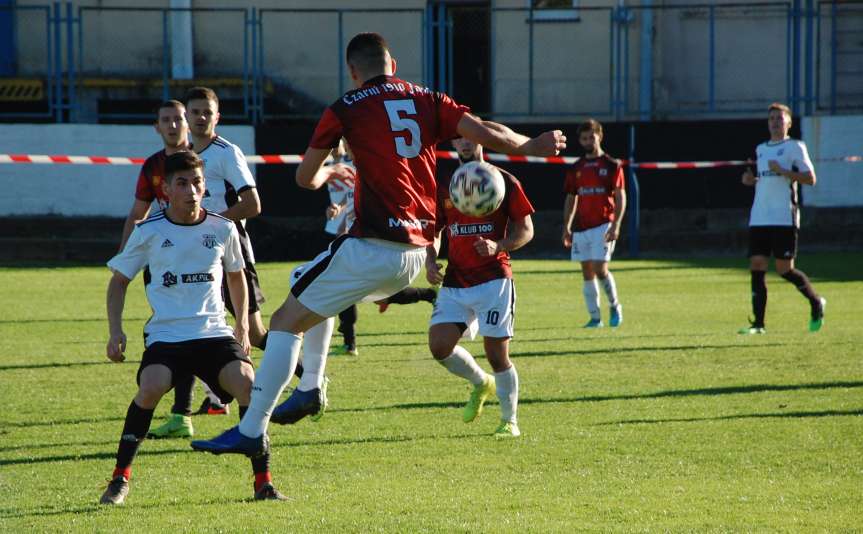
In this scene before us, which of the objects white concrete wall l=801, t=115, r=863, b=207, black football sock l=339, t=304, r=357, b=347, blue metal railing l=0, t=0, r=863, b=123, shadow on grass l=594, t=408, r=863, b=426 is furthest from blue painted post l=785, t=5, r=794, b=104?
shadow on grass l=594, t=408, r=863, b=426

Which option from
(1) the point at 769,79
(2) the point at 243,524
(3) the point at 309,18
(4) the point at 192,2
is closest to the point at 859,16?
(1) the point at 769,79

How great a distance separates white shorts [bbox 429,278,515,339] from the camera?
7758 millimetres

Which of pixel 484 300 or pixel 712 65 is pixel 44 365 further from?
pixel 712 65

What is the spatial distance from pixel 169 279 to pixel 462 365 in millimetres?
2361

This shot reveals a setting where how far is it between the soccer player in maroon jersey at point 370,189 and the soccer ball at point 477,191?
97cm

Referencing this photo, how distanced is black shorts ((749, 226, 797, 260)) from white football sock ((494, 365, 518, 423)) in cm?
609

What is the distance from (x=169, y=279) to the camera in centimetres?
621

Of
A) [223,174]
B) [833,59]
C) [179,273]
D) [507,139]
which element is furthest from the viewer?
[833,59]

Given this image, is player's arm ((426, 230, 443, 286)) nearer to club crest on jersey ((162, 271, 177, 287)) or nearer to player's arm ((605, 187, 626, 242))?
club crest on jersey ((162, 271, 177, 287))

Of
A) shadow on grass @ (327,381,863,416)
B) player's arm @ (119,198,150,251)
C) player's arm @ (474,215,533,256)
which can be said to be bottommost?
shadow on grass @ (327,381,863,416)

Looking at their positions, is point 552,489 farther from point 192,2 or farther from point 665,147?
point 192,2

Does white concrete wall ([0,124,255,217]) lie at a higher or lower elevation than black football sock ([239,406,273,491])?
higher

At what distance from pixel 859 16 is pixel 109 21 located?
16.0m

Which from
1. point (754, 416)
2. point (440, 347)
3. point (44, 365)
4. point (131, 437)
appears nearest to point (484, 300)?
point (440, 347)
